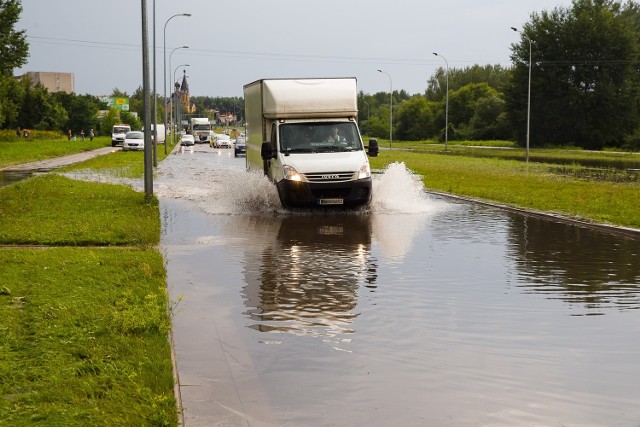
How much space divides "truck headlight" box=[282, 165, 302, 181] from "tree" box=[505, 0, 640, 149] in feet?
206

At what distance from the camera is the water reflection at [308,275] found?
8.91m

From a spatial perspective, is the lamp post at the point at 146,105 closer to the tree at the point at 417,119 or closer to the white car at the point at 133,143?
the white car at the point at 133,143

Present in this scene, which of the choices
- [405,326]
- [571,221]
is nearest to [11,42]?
[571,221]

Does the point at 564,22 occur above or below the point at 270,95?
above

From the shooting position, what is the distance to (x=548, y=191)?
26203 millimetres

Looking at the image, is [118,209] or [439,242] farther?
[118,209]

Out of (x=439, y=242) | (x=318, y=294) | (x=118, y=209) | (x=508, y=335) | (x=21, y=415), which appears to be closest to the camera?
(x=21, y=415)

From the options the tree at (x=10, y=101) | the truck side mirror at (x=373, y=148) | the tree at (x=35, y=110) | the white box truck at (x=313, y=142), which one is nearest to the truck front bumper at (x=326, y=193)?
the white box truck at (x=313, y=142)

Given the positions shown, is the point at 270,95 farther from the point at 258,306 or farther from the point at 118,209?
the point at 258,306

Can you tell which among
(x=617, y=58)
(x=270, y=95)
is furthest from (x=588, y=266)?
(x=617, y=58)

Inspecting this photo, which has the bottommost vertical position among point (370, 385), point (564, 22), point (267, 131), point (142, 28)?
point (370, 385)

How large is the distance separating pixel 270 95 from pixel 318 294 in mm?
11704

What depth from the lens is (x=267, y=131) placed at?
21.8 metres

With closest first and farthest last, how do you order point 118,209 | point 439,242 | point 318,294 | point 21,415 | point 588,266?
point 21,415, point 318,294, point 588,266, point 439,242, point 118,209
